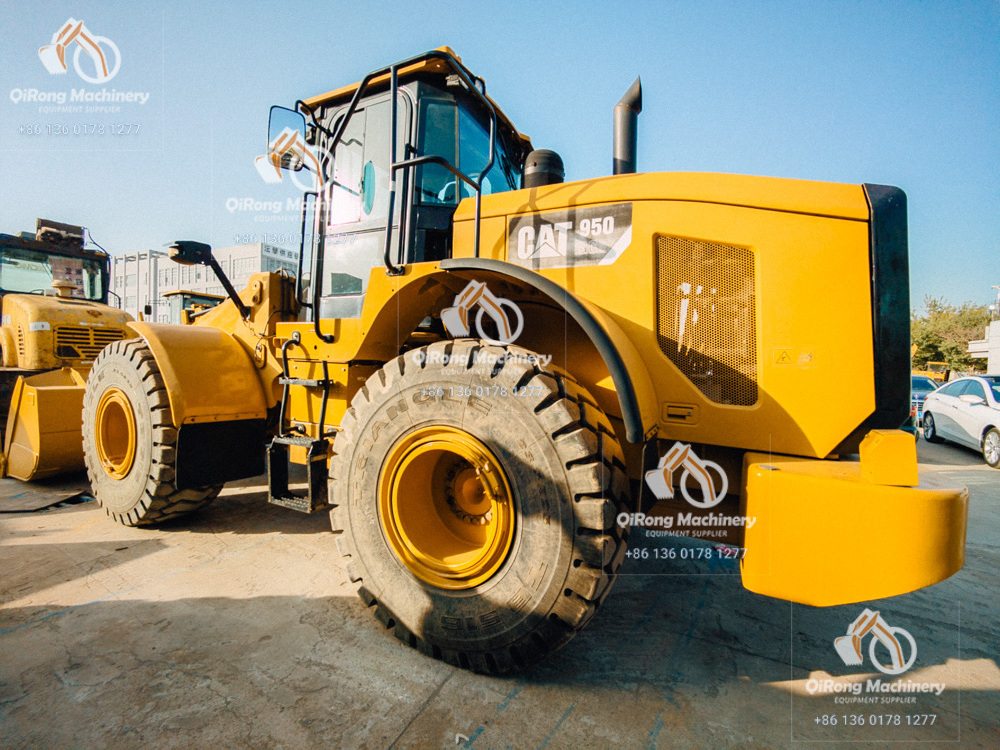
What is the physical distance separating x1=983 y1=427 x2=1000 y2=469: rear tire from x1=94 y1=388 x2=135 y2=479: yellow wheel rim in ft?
37.5

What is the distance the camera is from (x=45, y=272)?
7086mm

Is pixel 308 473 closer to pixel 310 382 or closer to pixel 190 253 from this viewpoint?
pixel 310 382

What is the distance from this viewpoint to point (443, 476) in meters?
2.57

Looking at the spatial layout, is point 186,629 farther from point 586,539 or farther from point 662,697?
A: point 662,697

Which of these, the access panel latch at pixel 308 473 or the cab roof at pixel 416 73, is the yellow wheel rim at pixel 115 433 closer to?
the access panel latch at pixel 308 473

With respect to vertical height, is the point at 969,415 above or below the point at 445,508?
above

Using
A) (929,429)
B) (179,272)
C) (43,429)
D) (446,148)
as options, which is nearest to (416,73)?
(446,148)

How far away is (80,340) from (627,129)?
266 inches

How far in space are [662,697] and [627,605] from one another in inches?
31.5

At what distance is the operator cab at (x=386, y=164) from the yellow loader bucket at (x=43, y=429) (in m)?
3.51

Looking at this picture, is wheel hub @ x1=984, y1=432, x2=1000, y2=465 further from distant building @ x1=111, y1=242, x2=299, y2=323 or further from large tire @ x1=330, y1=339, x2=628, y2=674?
distant building @ x1=111, y1=242, x2=299, y2=323

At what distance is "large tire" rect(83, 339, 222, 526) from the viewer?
3.47 metres

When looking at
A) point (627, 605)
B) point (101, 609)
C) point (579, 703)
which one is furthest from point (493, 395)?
point (101, 609)

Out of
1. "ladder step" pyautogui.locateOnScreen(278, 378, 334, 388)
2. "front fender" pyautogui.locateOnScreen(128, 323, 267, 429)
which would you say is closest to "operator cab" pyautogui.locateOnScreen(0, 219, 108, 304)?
"front fender" pyautogui.locateOnScreen(128, 323, 267, 429)
